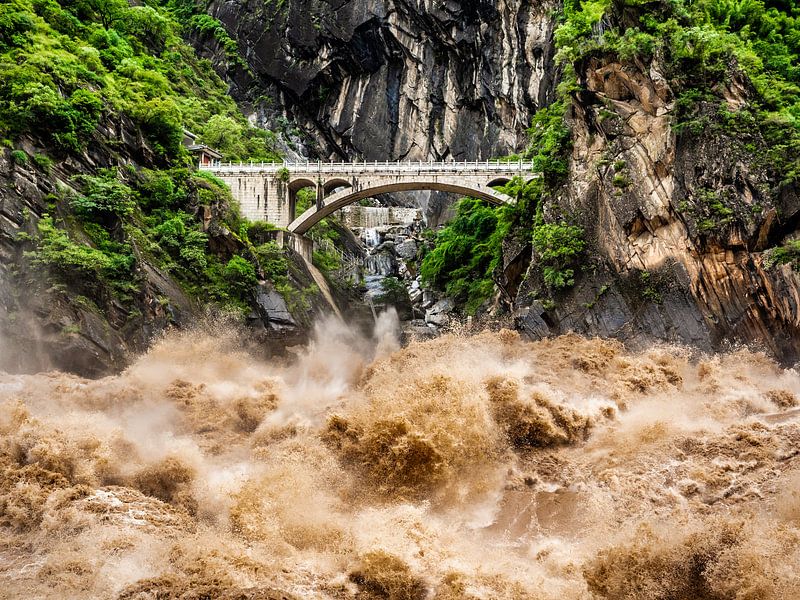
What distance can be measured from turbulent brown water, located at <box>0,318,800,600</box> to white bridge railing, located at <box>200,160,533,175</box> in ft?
67.1

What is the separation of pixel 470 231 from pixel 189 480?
2903 cm

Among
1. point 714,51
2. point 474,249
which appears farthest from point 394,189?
point 714,51

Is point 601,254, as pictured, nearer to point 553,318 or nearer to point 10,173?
point 553,318

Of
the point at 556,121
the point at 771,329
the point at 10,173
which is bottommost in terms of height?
the point at 771,329

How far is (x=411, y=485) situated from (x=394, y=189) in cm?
2901

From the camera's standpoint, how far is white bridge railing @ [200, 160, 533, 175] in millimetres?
37875

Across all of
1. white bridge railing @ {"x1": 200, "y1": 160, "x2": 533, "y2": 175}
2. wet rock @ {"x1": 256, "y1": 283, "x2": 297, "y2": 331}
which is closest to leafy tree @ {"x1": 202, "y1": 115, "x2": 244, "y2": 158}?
white bridge railing @ {"x1": 200, "y1": 160, "x2": 533, "y2": 175}

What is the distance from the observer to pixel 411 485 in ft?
40.4

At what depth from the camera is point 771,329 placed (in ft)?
67.7

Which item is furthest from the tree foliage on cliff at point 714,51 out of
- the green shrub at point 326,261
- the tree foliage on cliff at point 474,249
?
the green shrub at point 326,261

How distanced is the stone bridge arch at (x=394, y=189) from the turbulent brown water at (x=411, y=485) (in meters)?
19.4

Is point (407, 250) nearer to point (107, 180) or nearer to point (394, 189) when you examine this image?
point (394, 189)

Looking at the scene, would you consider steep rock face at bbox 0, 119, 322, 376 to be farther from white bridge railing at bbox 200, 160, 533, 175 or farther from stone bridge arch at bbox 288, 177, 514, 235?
stone bridge arch at bbox 288, 177, 514, 235

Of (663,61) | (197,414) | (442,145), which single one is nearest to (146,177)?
(197,414)
